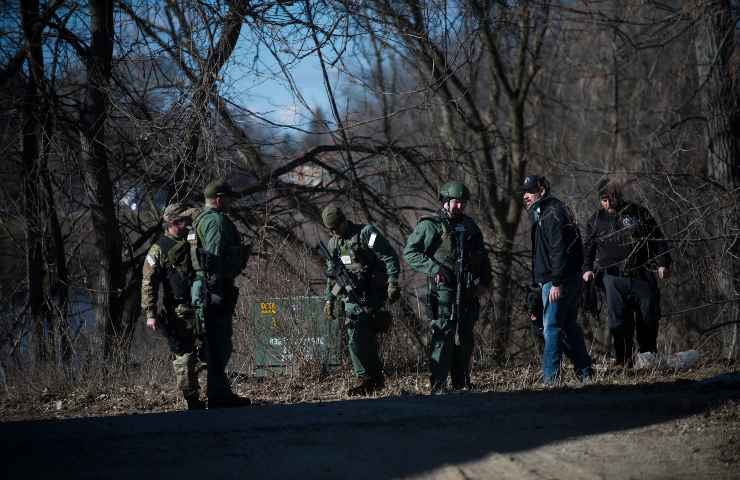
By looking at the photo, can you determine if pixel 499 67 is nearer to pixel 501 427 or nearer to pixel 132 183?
pixel 132 183

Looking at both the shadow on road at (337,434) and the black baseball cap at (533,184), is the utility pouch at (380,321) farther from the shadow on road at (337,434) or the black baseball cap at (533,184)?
the black baseball cap at (533,184)

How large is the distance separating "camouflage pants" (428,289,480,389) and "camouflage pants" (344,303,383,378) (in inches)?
21.6

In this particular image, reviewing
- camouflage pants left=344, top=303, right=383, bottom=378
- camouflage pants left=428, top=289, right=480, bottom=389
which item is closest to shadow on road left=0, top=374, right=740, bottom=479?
camouflage pants left=428, top=289, right=480, bottom=389

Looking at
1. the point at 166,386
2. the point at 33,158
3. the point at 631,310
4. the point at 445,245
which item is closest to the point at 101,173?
the point at 33,158

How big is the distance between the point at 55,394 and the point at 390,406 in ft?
14.0

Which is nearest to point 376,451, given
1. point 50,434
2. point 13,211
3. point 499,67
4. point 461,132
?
point 50,434

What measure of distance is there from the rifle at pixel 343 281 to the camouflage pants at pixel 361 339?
70mm

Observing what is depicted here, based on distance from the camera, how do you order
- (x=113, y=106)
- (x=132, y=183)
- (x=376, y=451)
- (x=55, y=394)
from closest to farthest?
1. (x=376, y=451)
2. (x=55, y=394)
3. (x=113, y=106)
4. (x=132, y=183)

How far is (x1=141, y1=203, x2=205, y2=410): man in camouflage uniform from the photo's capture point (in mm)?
6520

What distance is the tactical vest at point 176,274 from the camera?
6551 millimetres

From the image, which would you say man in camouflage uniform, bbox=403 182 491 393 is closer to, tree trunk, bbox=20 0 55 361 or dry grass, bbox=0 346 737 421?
dry grass, bbox=0 346 737 421

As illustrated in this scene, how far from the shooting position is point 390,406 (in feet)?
18.6

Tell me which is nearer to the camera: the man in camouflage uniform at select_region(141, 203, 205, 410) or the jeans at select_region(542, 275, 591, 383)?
the man in camouflage uniform at select_region(141, 203, 205, 410)

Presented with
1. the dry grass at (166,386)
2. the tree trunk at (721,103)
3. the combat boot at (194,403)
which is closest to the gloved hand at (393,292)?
the dry grass at (166,386)
